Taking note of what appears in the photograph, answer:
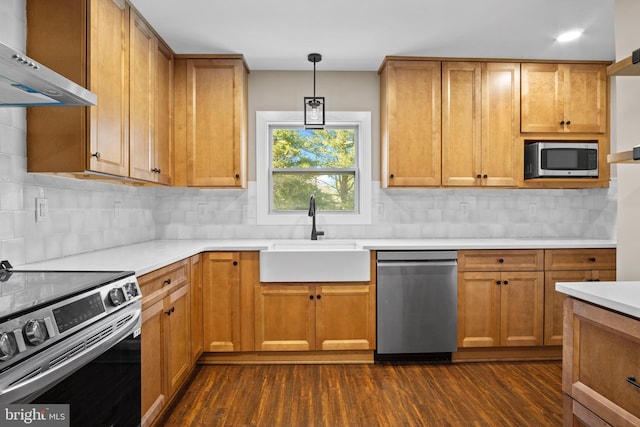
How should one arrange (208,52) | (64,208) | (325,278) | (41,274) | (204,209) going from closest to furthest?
(41,274) < (64,208) < (325,278) < (208,52) < (204,209)

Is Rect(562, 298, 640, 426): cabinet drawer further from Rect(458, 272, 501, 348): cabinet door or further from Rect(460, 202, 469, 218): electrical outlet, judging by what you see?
Rect(460, 202, 469, 218): electrical outlet

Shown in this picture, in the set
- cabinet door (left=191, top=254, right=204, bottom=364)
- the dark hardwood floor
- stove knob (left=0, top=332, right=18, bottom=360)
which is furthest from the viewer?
cabinet door (left=191, top=254, right=204, bottom=364)

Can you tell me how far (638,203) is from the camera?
1.81 metres

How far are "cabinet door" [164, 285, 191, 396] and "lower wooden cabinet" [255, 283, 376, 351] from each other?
1.82 feet

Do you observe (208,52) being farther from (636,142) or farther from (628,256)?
(628,256)

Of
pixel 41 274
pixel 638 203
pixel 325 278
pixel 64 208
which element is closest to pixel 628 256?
pixel 638 203

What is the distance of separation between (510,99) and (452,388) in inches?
93.4

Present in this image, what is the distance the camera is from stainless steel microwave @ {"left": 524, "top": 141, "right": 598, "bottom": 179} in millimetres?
3287

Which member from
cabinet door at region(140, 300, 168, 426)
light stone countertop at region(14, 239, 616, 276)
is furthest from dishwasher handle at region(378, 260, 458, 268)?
cabinet door at region(140, 300, 168, 426)

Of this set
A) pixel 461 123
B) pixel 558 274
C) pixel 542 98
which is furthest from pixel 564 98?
pixel 558 274

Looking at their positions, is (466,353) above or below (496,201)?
below

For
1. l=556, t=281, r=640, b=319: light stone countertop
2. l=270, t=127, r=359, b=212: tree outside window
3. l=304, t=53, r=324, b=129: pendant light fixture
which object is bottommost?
l=556, t=281, r=640, b=319: light stone countertop

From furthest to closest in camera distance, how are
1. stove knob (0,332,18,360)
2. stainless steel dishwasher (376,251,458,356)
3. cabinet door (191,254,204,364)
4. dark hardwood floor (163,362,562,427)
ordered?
1. stainless steel dishwasher (376,251,458,356)
2. cabinet door (191,254,204,364)
3. dark hardwood floor (163,362,562,427)
4. stove knob (0,332,18,360)

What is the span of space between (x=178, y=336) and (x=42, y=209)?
1055 millimetres
